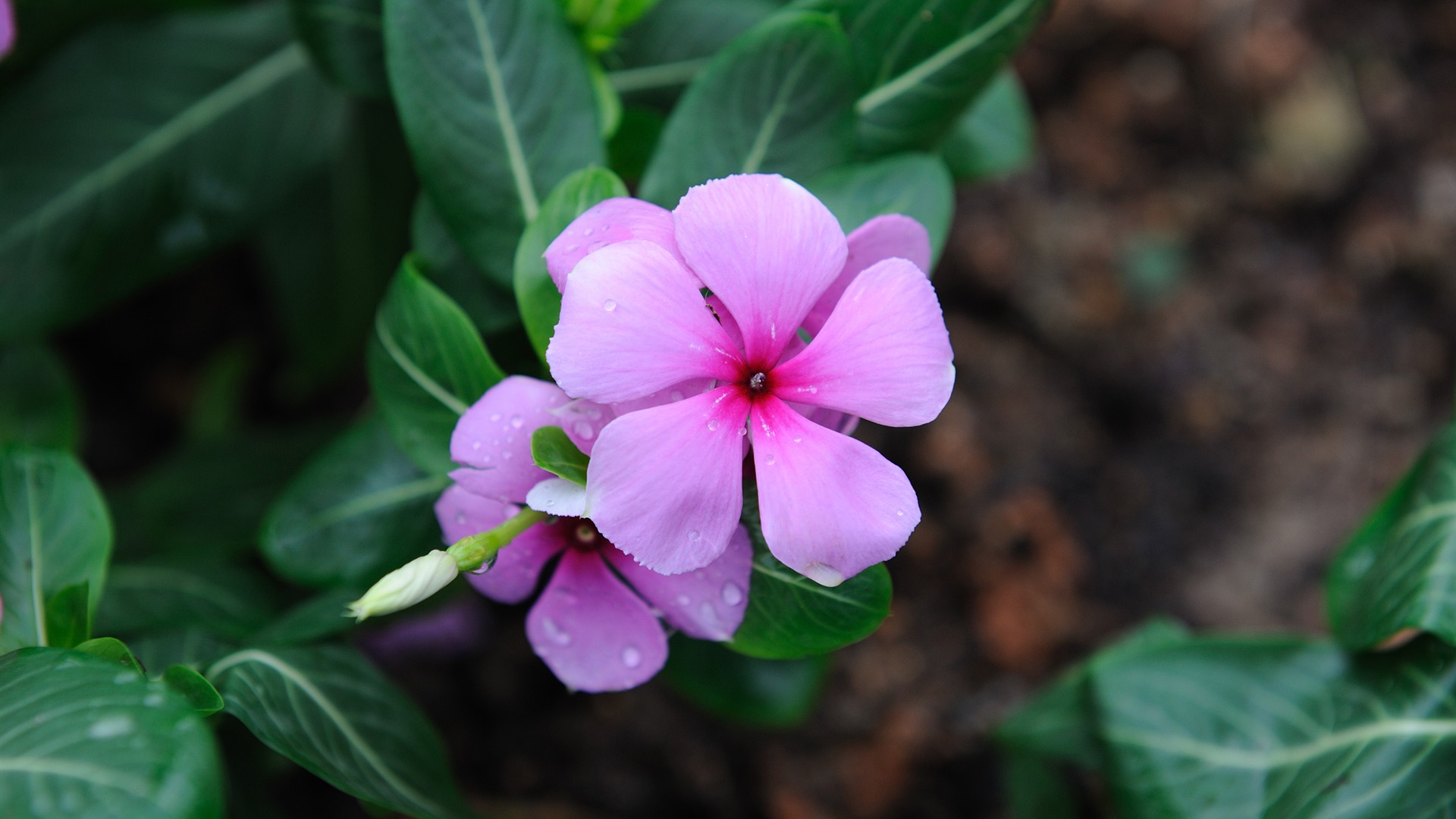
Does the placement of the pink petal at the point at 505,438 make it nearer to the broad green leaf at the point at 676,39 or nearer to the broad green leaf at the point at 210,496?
the broad green leaf at the point at 676,39

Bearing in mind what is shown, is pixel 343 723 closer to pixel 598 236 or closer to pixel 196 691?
pixel 196 691

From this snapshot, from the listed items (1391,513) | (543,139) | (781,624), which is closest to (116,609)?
(543,139)

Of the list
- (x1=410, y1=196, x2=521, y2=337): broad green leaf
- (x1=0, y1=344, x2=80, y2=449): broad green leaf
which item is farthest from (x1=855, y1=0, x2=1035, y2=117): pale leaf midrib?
(x1=0, y1=344, x2=80, y2=449): broad green leaf

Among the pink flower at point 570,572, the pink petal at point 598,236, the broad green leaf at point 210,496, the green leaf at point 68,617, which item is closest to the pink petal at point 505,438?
the pink flower at point 570,572

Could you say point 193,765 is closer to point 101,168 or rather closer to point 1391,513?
point 101,168

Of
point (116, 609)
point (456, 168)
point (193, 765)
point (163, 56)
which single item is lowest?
point (116, 609)

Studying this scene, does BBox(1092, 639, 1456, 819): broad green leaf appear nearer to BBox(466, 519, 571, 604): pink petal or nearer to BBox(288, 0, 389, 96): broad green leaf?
BBox(466, 519, 571, 604): pink petal
